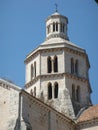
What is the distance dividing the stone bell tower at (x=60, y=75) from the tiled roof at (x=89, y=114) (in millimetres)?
972

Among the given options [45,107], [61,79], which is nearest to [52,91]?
[61,79]

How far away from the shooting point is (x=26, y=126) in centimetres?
2669

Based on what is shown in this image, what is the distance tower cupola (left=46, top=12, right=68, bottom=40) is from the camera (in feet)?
133

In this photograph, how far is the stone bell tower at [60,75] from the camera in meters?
35.7

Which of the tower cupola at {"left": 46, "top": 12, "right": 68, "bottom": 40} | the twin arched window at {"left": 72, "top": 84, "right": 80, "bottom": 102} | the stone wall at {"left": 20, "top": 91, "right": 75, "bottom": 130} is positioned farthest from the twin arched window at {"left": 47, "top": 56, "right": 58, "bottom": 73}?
the stone wall at {"left": 20, "top": 91, "right": 75, "bottom": 130}

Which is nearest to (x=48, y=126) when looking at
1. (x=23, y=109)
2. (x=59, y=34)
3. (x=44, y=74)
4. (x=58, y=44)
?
(x=23, y=109)

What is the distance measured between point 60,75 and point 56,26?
6.23m

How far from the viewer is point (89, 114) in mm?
33188

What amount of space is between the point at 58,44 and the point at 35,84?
13.1 feet

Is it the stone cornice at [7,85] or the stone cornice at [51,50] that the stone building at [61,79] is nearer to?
the stone cornice at [51,50]

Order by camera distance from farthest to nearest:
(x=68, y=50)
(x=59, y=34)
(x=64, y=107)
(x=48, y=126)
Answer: (x=59, y=34) → (x=68, y=50) → (x=64, y=107) → (x=48, y=126)

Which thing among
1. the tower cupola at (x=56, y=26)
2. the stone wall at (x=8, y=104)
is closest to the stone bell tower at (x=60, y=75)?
the tower cupola at (x=56, y=26)

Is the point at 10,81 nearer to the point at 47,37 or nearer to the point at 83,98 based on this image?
the point at 83,98

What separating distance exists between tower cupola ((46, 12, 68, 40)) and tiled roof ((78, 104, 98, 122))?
8.81m
